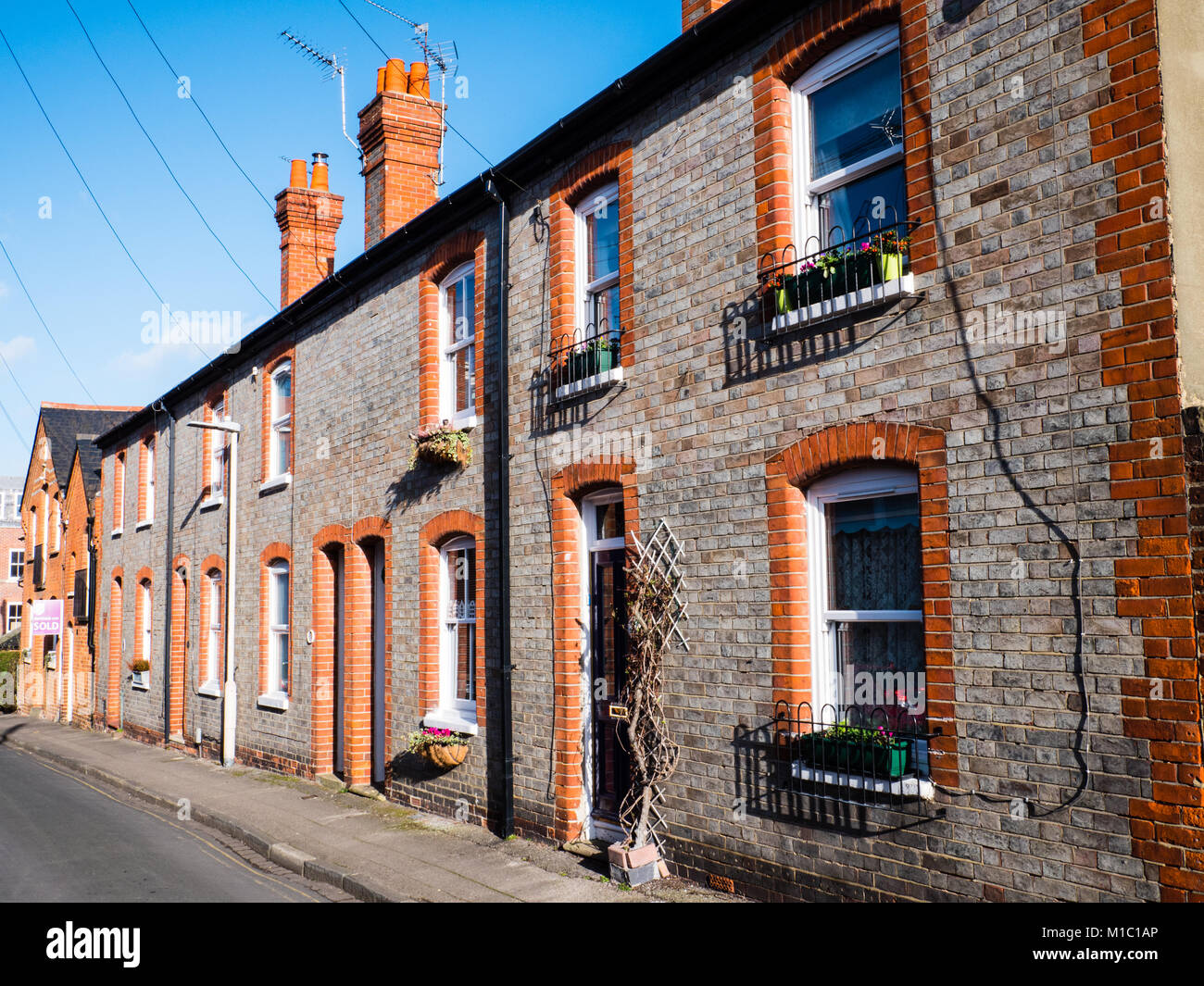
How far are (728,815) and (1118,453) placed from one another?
150 inches

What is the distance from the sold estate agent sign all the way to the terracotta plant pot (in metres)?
21.4

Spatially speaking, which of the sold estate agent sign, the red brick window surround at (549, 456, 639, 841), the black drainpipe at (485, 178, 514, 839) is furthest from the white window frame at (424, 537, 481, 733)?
the sold estate agent sign

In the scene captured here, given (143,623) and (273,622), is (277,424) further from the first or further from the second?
(143,623)

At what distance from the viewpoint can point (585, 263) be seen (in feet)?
31.0

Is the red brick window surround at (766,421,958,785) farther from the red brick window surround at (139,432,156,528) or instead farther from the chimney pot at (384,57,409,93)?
the red brick window surround at (139,432,156,528)

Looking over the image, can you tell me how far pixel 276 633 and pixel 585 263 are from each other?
29.4 ft

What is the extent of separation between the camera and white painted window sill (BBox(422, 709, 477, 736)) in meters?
10.4

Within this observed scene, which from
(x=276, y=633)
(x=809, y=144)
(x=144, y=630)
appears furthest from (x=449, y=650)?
(x=144, y=630)

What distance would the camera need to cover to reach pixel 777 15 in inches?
282

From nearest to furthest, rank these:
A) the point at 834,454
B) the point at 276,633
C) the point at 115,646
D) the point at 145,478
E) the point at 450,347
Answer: the point at 834,454 < the point at 450,347 < the point at 276,633 < the point at 145,478 < the point at 115,646

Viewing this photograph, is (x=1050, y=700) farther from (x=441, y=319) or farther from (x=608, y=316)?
(x=441, y=319)

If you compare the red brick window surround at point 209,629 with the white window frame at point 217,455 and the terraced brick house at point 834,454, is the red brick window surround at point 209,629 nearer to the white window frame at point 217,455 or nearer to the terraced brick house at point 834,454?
the white window frame at point 217,455
